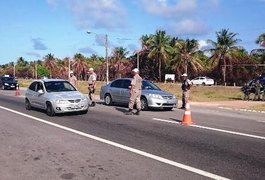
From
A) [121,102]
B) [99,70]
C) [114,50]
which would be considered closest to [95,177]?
[121,102]

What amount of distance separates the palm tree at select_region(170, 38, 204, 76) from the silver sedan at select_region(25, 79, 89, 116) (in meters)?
60.6

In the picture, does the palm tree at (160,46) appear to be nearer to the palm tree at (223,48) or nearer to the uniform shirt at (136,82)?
the palm tree at (223,48)

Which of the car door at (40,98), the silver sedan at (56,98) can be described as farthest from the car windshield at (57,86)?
the car door at (40,98)

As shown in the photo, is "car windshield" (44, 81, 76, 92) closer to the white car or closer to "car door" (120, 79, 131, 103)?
"car door" (120, 79, 131, 103)

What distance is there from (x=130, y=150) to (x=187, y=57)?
68535 mm

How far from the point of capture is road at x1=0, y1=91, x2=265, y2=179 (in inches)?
278

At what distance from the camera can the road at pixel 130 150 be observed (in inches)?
278

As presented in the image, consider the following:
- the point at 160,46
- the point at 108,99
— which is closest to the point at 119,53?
the point at 160,46

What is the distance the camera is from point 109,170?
7203 millimetres

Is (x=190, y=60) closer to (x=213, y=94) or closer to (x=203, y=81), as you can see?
→ (x=203, y=81)

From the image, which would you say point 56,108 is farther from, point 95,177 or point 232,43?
point 232,43

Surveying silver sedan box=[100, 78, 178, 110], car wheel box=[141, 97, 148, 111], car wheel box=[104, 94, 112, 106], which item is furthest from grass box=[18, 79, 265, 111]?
car wheel box=[104, 94, 112, 106]

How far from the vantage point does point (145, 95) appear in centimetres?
1823

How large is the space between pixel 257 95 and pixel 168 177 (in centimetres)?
2341
